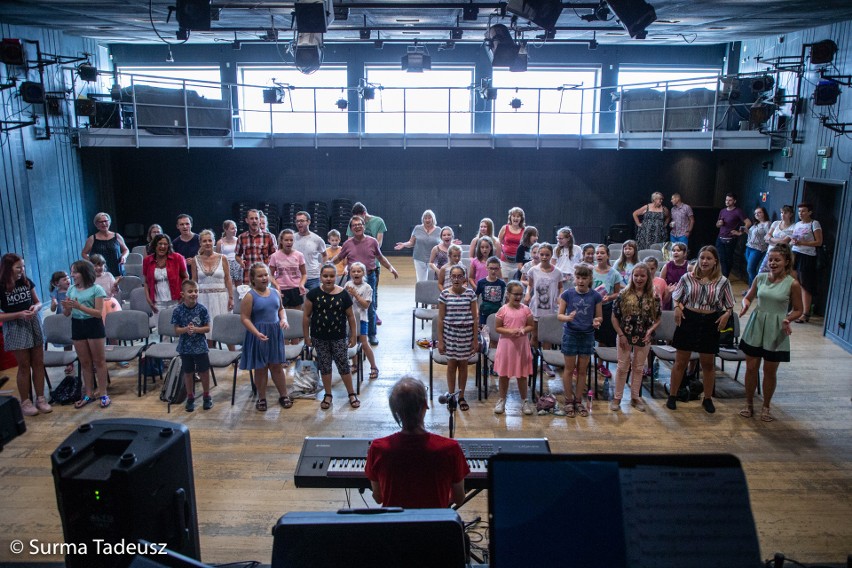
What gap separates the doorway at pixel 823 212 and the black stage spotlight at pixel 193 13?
9.35 meters

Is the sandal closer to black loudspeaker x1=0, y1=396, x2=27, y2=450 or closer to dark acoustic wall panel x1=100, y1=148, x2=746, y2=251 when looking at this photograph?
black loudspeaker x1=0, y1=396, x2=27, y2=450

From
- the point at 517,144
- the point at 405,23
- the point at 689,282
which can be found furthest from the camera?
the point at 517,144

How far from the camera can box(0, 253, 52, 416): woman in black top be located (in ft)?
20.6

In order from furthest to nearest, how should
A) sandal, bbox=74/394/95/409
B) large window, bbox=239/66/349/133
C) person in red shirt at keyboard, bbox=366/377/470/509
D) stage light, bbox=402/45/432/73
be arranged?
large window, bbox=239/66/349/133 → stage light, bbox=402/45/432/73 → sandal, bbox=74/394/95/409 → person in red shirt at keyboard, bbox=366/377/470/509

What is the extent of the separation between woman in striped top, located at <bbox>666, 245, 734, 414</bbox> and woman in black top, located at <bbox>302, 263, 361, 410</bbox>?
3.30 m

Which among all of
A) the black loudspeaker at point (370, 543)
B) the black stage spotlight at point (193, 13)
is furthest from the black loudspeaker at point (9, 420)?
the black stage spotlight at point (193, 13)

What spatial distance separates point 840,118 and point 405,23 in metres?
7.40

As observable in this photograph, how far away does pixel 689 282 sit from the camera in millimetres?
6441

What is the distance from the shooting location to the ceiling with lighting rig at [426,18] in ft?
26.8

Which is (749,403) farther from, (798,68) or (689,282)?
(798,68)

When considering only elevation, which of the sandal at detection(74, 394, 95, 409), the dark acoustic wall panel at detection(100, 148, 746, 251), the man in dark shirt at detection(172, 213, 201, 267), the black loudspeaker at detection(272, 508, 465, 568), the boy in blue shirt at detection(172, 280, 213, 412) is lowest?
the sandal at detection(74, 394, 95, 409)

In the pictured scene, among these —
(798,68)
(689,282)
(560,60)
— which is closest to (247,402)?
(689,282)

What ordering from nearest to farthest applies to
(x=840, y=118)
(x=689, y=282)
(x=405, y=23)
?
(x=689, y=282) < (x=840, y=118) < (x=405, y=23)

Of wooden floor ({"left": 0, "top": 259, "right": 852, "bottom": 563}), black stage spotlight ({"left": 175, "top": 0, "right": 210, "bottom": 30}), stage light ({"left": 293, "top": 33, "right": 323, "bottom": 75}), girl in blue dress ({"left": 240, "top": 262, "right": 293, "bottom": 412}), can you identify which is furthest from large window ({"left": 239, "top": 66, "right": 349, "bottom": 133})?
girl in blue dress ({"left": 240, "top": 262, "right": 293, "bottom": 412})
